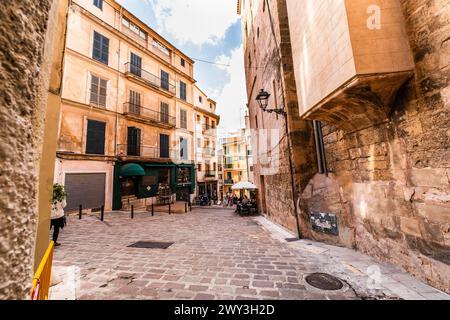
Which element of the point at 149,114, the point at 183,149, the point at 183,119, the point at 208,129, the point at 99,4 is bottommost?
the point at 183,149

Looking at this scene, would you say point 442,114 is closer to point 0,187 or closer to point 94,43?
point 0,187

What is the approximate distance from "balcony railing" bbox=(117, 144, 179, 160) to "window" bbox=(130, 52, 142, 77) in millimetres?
6350

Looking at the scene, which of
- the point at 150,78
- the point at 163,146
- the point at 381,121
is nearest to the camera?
the point at 381,121

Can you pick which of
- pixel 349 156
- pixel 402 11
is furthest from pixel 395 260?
pixel 402 11

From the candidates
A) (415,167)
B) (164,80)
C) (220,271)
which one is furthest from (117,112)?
(415,167)

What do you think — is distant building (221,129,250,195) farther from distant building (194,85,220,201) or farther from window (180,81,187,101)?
window (180,81,187,101)

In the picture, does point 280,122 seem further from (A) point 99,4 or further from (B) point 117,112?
(A) point 99,4

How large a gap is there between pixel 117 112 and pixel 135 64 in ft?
16.6

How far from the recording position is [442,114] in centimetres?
291

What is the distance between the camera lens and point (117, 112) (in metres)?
15.8

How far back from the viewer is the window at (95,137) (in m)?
13.9

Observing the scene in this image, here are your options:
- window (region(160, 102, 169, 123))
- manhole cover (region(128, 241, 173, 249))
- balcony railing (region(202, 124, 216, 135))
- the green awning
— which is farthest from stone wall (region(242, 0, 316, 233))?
balcony railing (region(202, 124, 216, 135))

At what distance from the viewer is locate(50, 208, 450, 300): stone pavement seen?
10.4 ft
